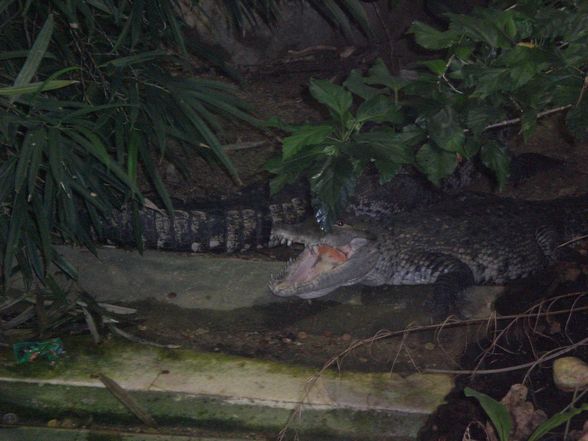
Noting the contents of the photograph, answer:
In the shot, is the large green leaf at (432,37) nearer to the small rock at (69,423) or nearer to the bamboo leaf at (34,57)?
the bamboo leaf at (34,57)

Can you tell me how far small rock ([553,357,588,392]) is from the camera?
2.76 meters

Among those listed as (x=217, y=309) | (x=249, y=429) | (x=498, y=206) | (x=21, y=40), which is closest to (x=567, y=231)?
(x=498, y=206)

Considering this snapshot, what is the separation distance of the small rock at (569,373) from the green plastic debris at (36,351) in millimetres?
1989

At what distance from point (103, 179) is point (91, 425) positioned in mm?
1224

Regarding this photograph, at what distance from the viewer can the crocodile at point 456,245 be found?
398 centimetres

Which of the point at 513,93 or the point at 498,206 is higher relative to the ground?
the point at 513,93

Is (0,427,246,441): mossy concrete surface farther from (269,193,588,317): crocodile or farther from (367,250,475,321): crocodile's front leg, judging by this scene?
(367,250,475,321): crocodile's front leg

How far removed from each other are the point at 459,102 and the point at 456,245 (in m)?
2.49

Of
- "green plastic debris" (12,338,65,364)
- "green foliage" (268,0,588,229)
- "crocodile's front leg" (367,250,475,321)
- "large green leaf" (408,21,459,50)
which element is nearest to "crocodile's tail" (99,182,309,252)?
"crocodile's front leg" (367,250,475,321)

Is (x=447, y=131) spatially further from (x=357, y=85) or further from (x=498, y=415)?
(x=498, y=415)

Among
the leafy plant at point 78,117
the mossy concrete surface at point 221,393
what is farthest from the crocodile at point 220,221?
the mossy concrete surface at point 221,393

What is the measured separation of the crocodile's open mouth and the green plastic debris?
103cm

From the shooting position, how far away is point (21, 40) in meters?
3.65

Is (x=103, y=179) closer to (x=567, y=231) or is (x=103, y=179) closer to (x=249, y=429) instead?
(x=249, y=429)
